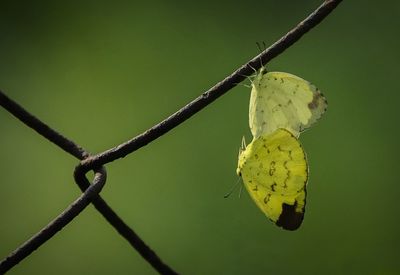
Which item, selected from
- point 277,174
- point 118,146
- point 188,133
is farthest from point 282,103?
point 188,133

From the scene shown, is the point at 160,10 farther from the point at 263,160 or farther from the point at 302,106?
the point at 263,160

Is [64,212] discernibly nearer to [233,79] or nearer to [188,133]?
[233,79]

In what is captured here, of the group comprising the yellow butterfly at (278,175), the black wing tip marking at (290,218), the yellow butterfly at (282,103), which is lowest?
the black wing tip marking at (290,218)

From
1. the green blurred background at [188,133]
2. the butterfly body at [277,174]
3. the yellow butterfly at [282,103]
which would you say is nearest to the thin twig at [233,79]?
the butterfly body at [277,174]

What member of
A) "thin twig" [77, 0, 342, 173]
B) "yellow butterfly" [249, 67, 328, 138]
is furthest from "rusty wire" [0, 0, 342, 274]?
"yellow butterfly" [249, 67, 328, 138]

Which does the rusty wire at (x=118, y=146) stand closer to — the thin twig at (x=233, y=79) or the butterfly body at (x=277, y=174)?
the thin twig at (x=233, y=79)

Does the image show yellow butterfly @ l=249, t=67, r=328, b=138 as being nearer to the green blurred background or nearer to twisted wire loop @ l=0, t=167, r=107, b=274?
twisted wire loop @ l=0, t=167, r=107, b=274
